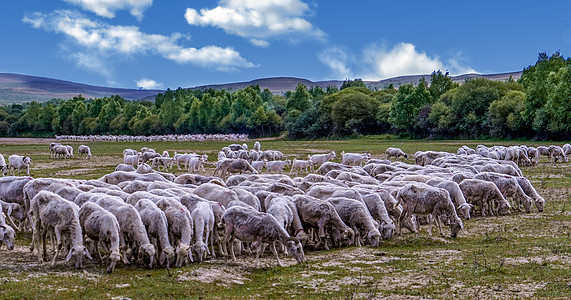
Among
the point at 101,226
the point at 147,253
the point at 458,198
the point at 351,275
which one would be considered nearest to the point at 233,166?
the point at 458,198

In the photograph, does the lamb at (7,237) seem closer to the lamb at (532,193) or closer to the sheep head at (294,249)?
the sheep head at (294,249)

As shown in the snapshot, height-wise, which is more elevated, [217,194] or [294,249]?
[217,194]

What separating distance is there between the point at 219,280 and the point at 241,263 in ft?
6.99

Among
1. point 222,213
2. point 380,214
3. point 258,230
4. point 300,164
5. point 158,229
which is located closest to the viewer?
point 158,229

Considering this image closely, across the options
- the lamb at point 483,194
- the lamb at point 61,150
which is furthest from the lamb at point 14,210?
the lamb at point 61,150

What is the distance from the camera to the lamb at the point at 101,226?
14.0 metres

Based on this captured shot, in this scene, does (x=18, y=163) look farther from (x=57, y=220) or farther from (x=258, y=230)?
(x=258, y=230)

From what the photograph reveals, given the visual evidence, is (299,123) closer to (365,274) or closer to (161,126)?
(161,126)

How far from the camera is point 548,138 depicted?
84875 mm

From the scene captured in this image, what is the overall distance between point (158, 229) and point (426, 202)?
31.5 feet

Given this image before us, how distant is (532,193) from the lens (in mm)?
24609

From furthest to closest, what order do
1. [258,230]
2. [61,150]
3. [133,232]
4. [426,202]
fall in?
[61,150] < [426,202] < [258,230] < [133,232]

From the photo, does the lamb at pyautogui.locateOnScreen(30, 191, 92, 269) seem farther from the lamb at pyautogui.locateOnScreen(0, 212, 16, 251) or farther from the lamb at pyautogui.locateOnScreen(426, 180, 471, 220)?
the lamb at pyautogui.locateOnScreen(426, 180, 471, 220)

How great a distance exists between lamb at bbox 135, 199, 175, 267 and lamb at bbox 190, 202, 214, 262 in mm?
827
